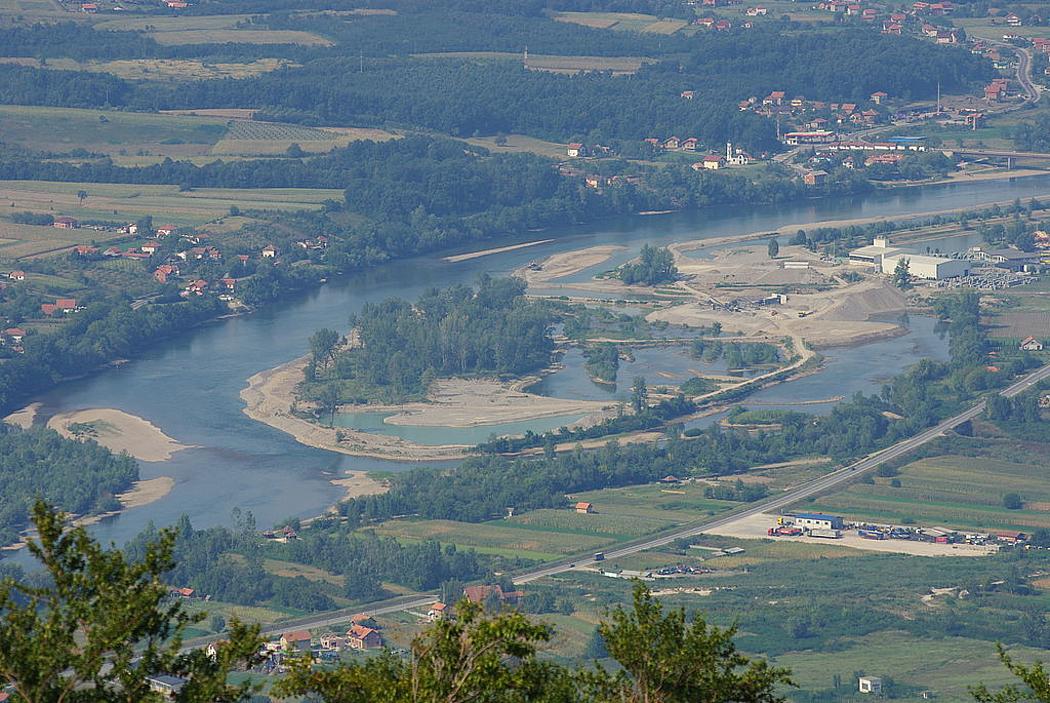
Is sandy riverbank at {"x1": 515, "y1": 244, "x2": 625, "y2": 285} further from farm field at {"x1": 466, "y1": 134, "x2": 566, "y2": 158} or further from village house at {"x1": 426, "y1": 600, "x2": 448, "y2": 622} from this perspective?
village house at {"x1": 426, "y1": 600, "x2": 448, "y2": 622}

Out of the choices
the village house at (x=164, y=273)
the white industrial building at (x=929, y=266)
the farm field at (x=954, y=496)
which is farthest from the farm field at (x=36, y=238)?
the farm field at (x=954, y=496)

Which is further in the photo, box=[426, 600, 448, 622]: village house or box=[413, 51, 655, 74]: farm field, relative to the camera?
box=[413, 51, 655, 74]: farm field

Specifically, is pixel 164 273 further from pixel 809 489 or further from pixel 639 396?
pixel 809 489

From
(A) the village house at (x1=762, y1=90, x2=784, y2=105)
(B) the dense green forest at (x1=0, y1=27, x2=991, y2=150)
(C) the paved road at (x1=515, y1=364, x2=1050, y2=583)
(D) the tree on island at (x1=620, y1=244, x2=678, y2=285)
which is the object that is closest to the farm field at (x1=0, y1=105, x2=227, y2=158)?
(B) the dense green forest at (x1=0, y1=27, x2=991, y2=150)

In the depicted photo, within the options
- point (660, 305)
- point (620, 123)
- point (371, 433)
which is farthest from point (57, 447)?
point (620, 123)

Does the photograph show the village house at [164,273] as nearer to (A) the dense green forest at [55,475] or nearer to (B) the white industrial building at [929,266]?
(A) the dense green forest at [55,475]

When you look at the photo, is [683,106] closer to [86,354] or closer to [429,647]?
[86,354]
